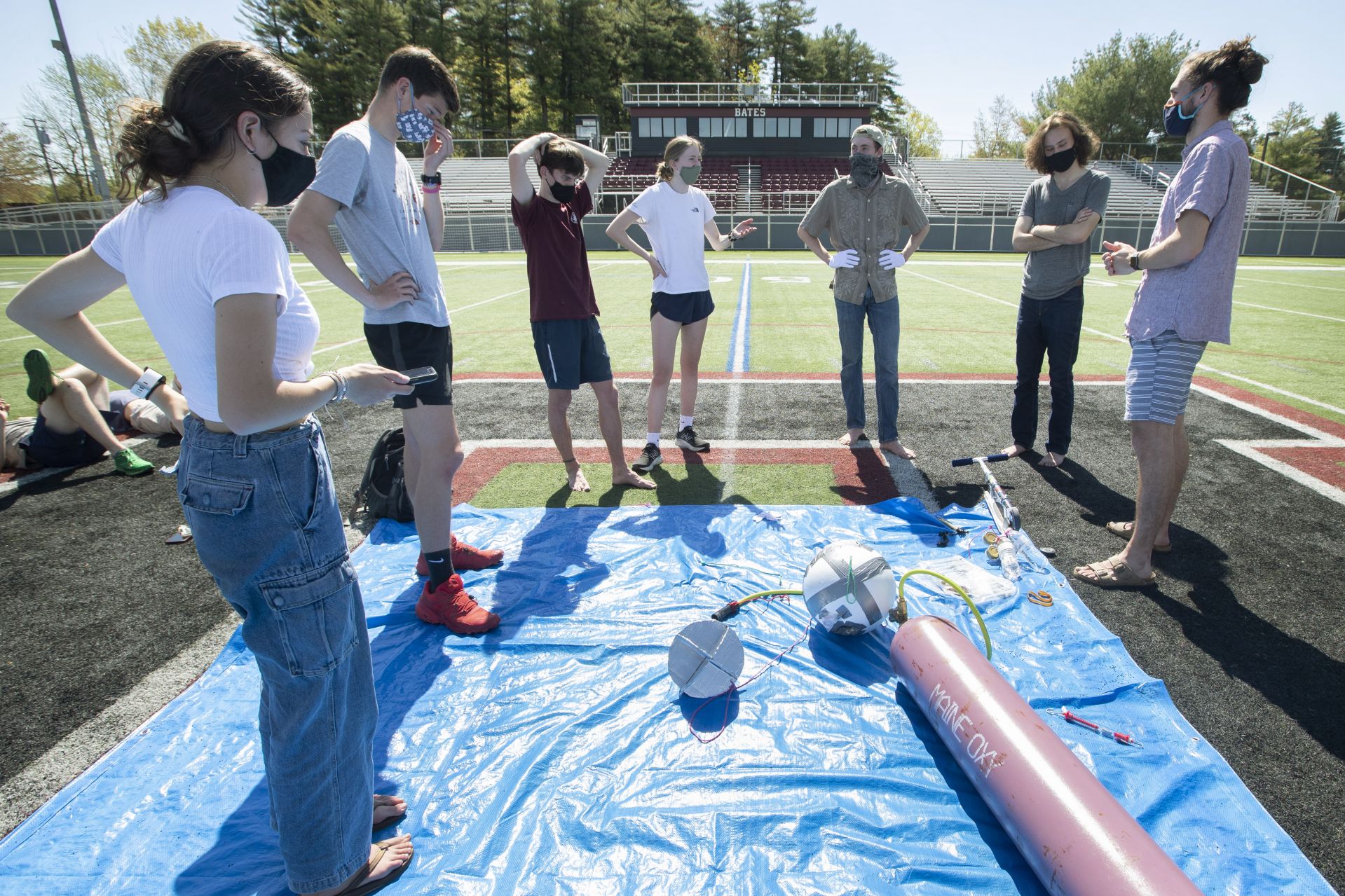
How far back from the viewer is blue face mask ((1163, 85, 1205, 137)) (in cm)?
323

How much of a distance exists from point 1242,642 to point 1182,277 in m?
1.75

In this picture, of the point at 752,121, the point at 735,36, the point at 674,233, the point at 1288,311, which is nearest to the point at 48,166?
the point at 752,121

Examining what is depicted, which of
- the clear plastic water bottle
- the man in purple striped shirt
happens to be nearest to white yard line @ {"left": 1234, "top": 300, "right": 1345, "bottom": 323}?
the man in purple striped shirt

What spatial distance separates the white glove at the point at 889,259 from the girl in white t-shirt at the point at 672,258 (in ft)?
4.18

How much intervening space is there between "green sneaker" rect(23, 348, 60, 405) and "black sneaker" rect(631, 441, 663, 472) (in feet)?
14.8

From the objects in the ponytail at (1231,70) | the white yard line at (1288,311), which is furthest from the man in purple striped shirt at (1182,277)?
the white yard line at (1288,311)

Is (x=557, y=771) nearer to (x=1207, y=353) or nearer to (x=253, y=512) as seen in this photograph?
(x=253, y=512)

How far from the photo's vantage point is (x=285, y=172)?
1720 millimetres

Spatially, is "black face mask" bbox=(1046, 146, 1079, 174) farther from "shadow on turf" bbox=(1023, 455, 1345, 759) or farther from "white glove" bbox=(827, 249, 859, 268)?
"shadow on turf" bbox=(1023, 455, 1345, 759)

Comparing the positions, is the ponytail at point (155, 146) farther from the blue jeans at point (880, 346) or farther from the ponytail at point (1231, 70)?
the blue jeans at point (880, 346)

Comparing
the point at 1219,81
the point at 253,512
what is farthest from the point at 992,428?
the point at 253,512

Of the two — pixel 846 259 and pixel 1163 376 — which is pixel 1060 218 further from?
pixel 1163 376

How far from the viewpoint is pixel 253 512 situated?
156 cm

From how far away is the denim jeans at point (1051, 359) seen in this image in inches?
199
